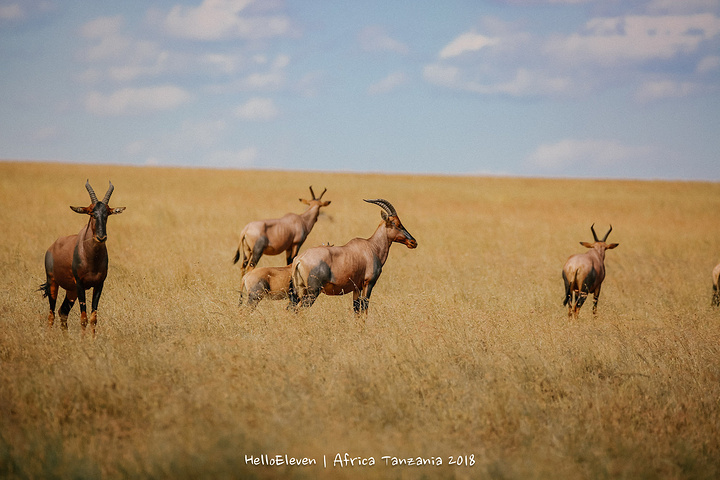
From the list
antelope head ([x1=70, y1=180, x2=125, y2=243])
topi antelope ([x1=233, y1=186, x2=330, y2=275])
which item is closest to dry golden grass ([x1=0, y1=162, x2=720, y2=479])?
topi antelope ([x1=233, y1=186, x2=330, y2=275])

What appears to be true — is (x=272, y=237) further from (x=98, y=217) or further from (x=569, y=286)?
(x=569, y=286)

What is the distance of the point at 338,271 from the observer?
27.8ft

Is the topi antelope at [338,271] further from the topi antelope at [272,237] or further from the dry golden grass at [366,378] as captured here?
the topi antelope at [272,237]

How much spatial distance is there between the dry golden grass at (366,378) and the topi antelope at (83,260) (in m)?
0.49

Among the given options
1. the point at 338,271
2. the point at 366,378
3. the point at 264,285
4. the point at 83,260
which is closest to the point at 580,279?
the point at 338,271

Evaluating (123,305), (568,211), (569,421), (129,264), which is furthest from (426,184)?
(569,421)

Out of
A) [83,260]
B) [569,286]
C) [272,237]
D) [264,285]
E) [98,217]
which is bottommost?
[569,286]

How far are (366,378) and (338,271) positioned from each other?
9.03 ft

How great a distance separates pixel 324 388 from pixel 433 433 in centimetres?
119

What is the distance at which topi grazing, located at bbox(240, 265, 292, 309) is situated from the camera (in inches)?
365

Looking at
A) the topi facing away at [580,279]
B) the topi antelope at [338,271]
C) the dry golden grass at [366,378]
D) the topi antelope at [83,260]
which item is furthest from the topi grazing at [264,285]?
the topi facing away at [580,279]

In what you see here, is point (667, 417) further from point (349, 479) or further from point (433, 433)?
point (349, 479)

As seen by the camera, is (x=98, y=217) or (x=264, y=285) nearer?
(x=98, y=217)

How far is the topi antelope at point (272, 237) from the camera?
12477 mm
